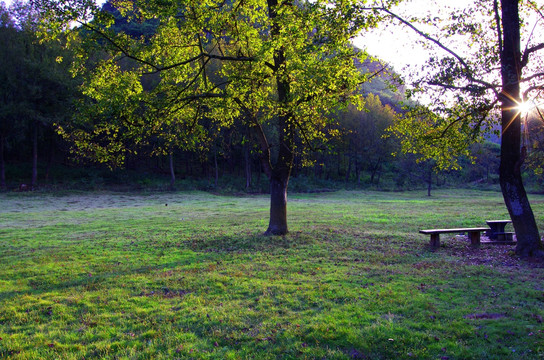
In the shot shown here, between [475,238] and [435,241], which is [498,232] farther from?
[435,241]

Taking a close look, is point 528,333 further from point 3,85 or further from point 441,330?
point 3,85

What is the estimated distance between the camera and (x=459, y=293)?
778 centimetres

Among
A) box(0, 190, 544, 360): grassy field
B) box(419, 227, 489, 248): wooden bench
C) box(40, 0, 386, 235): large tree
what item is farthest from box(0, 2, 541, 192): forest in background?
box(0, 190, 544, 360): grassy field

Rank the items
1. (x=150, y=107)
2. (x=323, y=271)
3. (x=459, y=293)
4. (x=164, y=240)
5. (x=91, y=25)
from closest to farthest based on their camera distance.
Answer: (x=459, y=293) < (x=323, y=271) < (x=91, y=25) < (x=150, y=107) < (x=164, y=240)

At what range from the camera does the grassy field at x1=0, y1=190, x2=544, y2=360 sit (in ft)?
17.7

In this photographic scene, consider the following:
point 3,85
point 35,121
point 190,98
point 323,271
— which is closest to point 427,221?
point 323,271

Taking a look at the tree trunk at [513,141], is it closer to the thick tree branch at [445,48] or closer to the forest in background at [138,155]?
the thick tree branch at [445,48]

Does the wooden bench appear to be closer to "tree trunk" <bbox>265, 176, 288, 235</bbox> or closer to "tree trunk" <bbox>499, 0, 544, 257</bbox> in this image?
"tree trunk" <bbox>499, 0, 544, 257</bbox>

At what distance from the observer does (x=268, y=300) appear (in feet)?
24.4

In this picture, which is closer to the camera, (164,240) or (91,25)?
(91,25)

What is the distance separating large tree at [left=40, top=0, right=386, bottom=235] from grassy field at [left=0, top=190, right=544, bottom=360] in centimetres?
393

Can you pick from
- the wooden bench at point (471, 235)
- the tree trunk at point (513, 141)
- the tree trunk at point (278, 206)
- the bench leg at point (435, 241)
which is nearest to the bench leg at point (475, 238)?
the wooden bench at point (471, 235)

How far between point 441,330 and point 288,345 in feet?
7.98

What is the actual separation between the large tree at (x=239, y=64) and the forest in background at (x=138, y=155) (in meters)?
2.06
